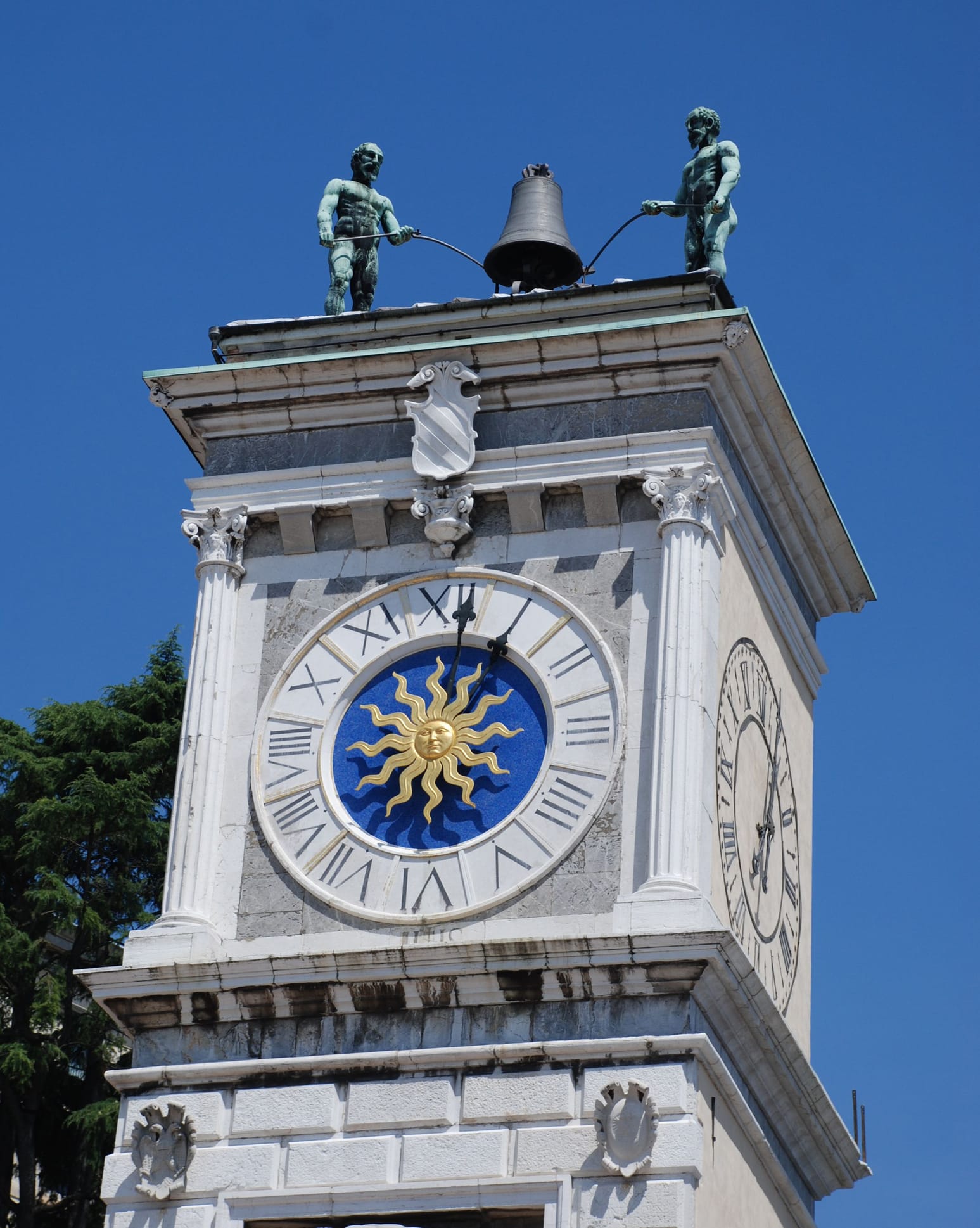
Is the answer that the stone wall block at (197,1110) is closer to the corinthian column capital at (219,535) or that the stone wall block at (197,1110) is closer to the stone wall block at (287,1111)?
the stone wall block at (287,1111)

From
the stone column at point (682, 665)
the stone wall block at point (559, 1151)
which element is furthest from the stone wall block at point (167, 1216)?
the stone column at point (682, 665)

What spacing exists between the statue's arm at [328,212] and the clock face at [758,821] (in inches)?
206

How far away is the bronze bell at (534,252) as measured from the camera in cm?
2883

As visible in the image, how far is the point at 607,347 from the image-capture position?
2628 centimetres

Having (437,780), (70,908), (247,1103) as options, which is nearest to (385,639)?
(437,780)

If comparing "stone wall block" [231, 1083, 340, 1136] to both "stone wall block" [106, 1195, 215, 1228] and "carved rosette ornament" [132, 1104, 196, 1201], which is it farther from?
"stone wall block" [106, 1195, 215, 1228]

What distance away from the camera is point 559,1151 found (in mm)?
23328

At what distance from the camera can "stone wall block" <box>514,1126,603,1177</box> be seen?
76.3 feet

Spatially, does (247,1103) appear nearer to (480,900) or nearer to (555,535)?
(480,900)

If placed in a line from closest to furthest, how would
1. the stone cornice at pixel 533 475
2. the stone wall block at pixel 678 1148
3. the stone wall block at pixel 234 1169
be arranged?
the stone wall block at pixel 678 1148
the stone wall block at pixel 234 1169
the stone cornice at pixel 533 475

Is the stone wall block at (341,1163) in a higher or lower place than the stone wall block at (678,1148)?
higher

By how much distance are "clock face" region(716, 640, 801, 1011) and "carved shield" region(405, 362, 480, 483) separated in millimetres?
2631

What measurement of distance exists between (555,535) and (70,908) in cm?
864

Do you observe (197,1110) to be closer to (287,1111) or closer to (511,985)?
(287,1111)
